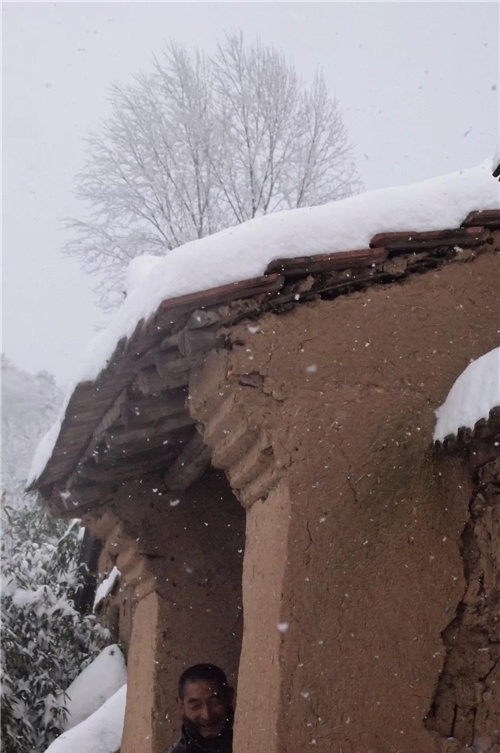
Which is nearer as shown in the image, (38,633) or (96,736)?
(96,736)

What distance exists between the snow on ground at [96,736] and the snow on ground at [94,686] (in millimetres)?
1867

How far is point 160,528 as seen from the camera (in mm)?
4312

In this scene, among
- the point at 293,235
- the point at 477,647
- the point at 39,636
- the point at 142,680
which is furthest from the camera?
the point at 39,636

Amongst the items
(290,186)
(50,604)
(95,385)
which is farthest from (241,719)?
(290,186)

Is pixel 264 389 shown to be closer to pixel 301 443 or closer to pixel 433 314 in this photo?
pixel 301 443

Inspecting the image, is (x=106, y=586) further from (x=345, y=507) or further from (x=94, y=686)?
(x=345, y=507)

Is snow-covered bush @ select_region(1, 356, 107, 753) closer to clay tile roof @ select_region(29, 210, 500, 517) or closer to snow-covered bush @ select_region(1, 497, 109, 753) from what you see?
snow-covered bush @ select_region(1, 497, 109, 753)

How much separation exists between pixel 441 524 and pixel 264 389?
0.75m

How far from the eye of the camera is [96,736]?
5.38 metres

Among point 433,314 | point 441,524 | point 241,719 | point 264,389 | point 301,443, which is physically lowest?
point 241,719

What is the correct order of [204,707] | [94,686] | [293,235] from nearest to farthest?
[293,235] → [204,707] → [94,686]

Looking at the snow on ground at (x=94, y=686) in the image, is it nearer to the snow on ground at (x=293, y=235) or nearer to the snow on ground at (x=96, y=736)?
the snow on ground at (x=96, y=736)

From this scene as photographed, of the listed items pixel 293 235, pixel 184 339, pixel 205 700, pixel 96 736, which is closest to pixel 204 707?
pixel 205 700

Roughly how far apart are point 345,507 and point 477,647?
2.05ft
